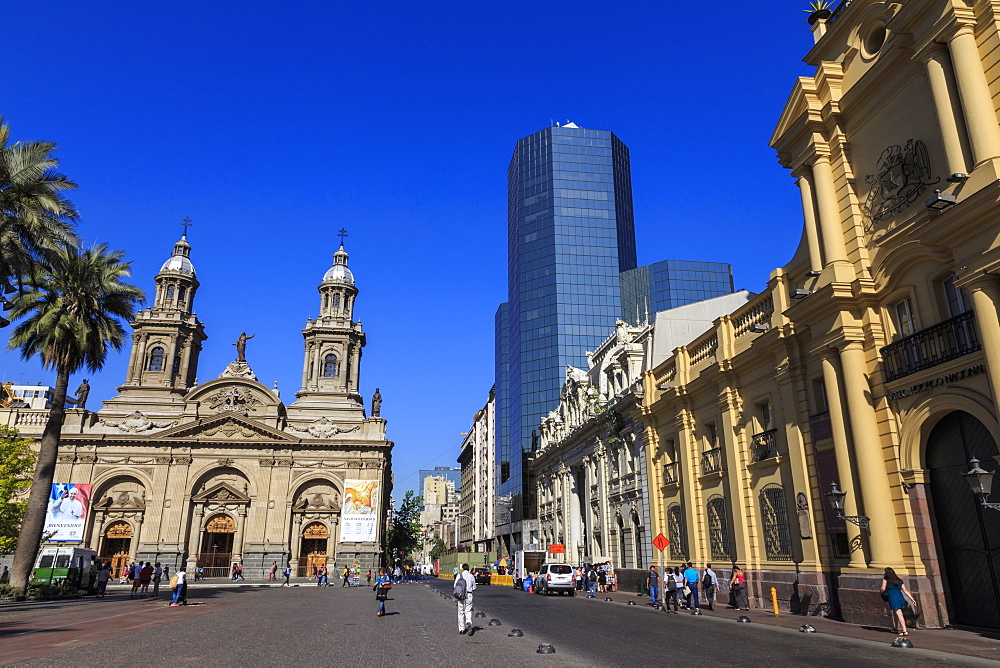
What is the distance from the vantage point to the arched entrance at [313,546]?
62031mm

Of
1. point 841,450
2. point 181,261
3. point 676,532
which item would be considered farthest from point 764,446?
point 181,261

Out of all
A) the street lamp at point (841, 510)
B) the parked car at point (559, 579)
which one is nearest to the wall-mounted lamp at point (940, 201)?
the street lamp at point (841, 510)

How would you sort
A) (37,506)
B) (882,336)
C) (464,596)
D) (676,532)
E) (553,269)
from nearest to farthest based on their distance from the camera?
(464,596), (882,336), (37,506), (676,532), (553,269)

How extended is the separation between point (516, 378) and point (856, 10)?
76.2m

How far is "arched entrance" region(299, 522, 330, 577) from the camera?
62.0 meters

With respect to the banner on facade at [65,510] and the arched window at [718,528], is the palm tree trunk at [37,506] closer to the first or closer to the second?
the banner on facade at [65,510]

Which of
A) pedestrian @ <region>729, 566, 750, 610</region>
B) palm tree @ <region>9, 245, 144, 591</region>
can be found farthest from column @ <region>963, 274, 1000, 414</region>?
palm tree @ <region>9, 245, 144, 591</region>

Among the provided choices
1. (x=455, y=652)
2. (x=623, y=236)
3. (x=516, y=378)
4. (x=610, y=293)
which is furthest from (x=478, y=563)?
(x=455, y=652)

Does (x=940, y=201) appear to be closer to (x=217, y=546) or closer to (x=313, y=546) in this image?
(x=313, y=546)

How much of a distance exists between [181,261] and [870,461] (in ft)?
243

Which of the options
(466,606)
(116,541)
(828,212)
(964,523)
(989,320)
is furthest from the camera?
(116,541)

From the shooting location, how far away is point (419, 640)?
14.3 meters

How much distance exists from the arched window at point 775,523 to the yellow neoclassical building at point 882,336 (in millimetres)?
67

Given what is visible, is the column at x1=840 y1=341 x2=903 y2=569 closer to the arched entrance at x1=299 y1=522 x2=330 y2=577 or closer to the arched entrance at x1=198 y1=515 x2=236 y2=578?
the arched entrance at x1=299 y1=522 x2=330 y2=577
